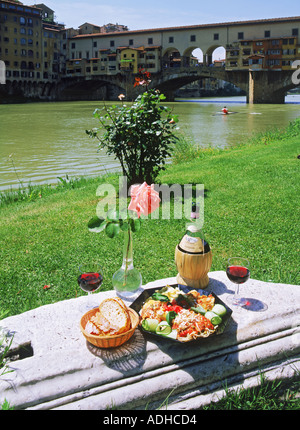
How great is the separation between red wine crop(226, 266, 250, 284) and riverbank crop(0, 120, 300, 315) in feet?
3.15

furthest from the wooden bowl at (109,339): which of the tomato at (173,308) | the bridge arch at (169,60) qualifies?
the bridge arch at (169,60)

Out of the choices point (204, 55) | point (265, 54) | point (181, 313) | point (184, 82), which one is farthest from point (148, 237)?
point (184, 82)

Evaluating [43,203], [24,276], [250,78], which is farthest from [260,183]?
[250,78]

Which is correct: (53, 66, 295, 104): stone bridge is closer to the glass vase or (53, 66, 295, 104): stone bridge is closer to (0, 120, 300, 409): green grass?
(0, 120, 300, 409): green grass

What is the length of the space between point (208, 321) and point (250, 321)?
36 cm

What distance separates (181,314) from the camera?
7.18 feet

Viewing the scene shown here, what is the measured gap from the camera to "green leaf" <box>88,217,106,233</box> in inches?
90.0

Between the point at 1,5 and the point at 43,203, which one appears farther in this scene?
the point at 1,5

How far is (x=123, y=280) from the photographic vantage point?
256cm

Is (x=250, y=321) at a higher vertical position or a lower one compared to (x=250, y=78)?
lower

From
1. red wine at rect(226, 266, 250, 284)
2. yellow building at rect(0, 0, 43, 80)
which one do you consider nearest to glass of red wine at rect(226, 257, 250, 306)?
red wine at rect(226, 266, 250, 284)

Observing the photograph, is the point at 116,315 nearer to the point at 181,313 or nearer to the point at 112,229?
the point at 181,313

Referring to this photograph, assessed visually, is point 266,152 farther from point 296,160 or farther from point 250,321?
point 250,321
